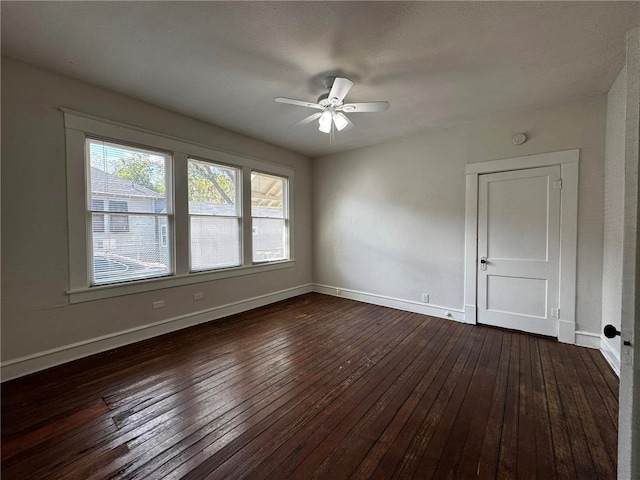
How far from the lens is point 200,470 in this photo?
1.51 meters

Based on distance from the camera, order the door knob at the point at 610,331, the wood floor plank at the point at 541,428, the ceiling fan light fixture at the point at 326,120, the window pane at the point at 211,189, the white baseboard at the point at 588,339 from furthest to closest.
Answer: the window pane at the point at 211,189 < the white baseboard at the point at 588,339 < the ceiling fan light fixture at the point at 326,120 < the wood floor plank at the point at 541,428 < the door knob at the point at 610,331

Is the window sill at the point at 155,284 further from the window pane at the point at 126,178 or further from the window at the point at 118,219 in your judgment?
the window pane at the point at 126,178

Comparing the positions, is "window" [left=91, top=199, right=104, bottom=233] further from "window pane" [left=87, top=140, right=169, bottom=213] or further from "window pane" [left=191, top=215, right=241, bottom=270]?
"window pane" [left=191, top=215, right=241, bottom=270]

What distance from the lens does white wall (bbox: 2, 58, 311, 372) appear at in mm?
2361

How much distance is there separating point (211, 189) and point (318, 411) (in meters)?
3.23

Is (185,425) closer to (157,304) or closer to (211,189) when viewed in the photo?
(157,304)

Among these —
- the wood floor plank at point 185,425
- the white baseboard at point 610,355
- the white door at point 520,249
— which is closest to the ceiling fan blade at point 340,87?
the white door at point 520,249

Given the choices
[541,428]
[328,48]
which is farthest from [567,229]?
[328,48]

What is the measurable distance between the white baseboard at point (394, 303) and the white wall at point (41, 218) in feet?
10.7

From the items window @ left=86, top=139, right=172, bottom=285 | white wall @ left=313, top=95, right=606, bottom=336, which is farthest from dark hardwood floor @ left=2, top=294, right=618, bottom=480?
white wall @ left=313, top=95, right=606, bottom=336

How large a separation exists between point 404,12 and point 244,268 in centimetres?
371

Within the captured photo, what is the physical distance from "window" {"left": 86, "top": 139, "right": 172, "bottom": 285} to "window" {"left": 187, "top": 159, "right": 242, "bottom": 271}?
1.20 ft

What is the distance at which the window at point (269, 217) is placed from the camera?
15.1ft

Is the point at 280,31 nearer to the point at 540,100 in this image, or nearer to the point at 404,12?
the point at 404,12
